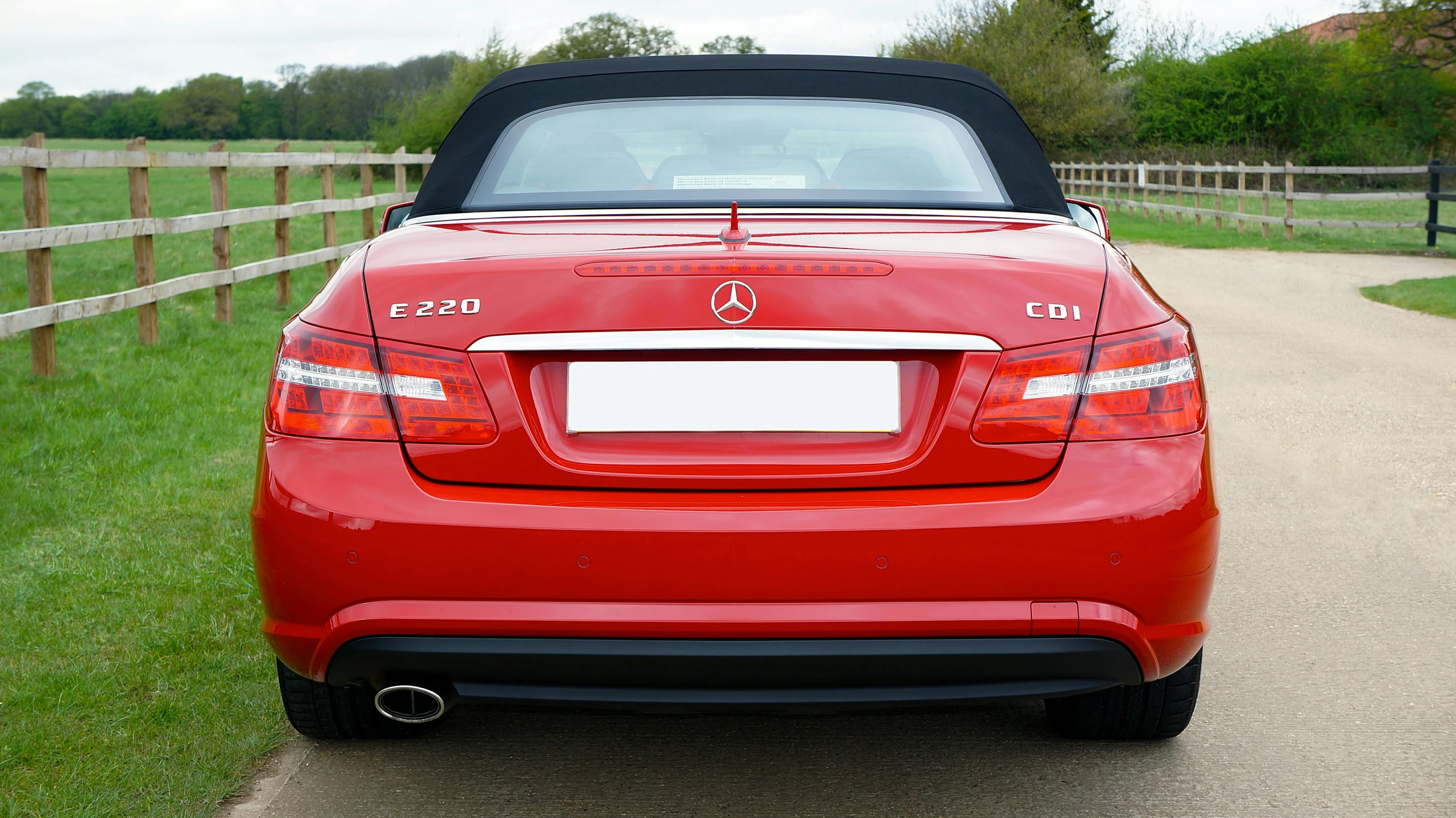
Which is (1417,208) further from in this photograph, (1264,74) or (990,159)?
(990,159)

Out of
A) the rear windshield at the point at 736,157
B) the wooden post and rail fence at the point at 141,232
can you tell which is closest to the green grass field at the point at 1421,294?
the wooden post and rail fence at the point at 141,232

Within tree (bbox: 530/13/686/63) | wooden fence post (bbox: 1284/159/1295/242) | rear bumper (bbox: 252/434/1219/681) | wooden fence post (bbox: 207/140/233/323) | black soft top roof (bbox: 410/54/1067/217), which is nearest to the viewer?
rear bumper (bbox: 252/434/1219/681)

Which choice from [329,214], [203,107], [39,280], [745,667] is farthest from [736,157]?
[203,107]

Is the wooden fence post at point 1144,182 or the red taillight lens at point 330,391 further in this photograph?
the wooden fence post at point 1144,182

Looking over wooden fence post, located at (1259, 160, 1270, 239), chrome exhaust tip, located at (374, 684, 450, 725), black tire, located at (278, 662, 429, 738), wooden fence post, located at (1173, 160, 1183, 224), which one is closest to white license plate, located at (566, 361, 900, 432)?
chrome exhaust tip, located at (374, 684, 450, 725)

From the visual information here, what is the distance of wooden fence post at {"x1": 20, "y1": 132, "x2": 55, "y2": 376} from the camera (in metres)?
7.42

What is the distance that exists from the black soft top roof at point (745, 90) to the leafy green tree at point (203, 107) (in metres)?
87.2

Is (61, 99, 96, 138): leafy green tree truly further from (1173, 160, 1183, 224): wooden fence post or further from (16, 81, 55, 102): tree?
(1173, 160, 1183, 224): wooden fence post

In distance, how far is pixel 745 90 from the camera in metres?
3.66

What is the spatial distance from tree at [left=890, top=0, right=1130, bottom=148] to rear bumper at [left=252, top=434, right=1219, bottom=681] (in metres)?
49.3

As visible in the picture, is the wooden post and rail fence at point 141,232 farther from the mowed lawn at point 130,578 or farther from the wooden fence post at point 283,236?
the mowed lawn at point 130,578

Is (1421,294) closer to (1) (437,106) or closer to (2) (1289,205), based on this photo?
(2) (1289,205)

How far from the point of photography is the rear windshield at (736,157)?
308 cm

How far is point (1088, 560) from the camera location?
2.28m
